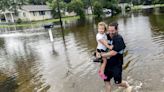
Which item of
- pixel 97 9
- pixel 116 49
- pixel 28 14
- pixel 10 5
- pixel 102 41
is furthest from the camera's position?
pixel 28 14

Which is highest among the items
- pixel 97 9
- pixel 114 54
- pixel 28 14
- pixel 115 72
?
pixel 114 54

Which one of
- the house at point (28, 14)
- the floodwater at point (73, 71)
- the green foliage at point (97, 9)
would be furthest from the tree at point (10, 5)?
the floodwater at point (73, 71)

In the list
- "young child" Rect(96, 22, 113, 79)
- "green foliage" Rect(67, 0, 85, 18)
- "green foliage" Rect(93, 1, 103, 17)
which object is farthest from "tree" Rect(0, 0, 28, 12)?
"young child" Rect(96, 22, 113, 79)

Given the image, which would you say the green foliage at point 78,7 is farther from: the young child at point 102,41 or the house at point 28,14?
the young child at point 102,41

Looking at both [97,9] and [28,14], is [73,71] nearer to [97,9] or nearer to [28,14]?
[97,9]

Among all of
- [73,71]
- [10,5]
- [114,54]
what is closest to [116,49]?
[114,54]

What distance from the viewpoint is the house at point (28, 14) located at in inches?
2190

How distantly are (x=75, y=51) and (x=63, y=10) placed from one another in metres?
43.7

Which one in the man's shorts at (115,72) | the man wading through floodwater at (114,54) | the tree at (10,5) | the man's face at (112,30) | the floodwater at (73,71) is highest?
the tree at (10,5)

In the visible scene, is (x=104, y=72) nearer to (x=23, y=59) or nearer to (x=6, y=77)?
(x=6, y=77)

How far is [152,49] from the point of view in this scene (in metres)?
11.0

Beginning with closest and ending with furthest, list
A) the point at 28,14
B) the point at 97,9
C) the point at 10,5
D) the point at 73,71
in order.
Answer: the point at 73,71 < the point at 97,9 < the point at 10,5 < the point at 28,14

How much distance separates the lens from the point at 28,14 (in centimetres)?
5550

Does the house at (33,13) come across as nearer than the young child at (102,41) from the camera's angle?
No
